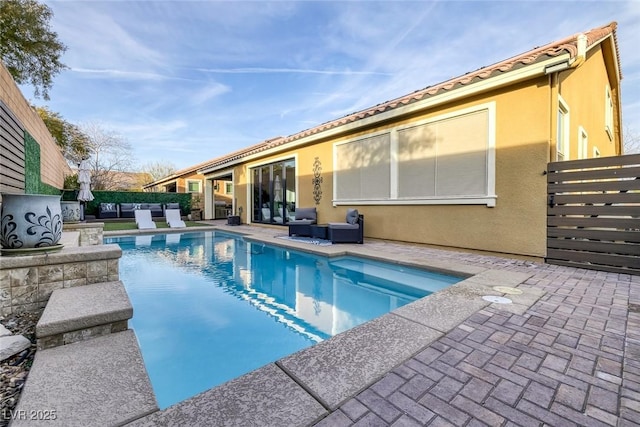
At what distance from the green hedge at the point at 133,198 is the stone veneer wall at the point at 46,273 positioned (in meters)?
16.1

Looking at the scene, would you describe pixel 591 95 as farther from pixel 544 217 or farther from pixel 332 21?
pixel 332 21

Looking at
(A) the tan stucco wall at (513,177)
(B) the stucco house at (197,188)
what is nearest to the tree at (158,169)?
(B) the stucco house at (197,188)

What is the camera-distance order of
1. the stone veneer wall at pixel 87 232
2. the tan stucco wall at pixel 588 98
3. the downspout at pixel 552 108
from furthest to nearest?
1. the stone veneer wall at pixel 87 232
2. the tan stucco wall at pixel 588 98
3. the downspout at pixel 552 108

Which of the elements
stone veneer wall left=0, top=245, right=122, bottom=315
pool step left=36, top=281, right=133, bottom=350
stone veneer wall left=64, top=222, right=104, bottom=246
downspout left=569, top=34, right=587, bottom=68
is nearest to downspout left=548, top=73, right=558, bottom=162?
downspout left=569, top=34, right=587, bottom=68

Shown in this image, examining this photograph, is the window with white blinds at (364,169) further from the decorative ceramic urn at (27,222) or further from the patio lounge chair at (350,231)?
the decorative ceramic urn at (27,222)

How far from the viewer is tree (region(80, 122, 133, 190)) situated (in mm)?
23703

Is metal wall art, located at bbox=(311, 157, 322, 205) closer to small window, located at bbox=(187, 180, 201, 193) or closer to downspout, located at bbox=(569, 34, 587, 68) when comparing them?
downspout, located at bbox=(569, 34, 587, 68)

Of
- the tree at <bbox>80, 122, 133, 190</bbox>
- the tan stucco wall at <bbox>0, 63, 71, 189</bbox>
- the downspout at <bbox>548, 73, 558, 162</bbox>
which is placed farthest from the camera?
the tree at <bbox>80, 122, 133, 190</bbox>

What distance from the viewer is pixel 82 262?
10.2 feet

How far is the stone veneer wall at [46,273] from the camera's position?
8.98ft

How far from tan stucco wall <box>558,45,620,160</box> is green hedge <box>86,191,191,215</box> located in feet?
66.6

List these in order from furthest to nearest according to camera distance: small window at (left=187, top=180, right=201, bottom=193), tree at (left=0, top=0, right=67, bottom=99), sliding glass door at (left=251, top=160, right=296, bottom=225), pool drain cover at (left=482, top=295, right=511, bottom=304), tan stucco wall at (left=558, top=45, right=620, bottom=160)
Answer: small window at (left=187, top=180, right=201, bottom=193) → sliding glass door at (left=251, top=160, right=296, bottom=225) → tree at (left=0, top=0, right=67, bottom=99) → tan stucco wall at (left=558, top=45, right=620, bottom=160) → pool drain cover at (left=482, top=295, right=511, bottom=304)

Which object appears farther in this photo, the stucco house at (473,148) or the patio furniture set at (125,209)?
the patio furniture set at (125,209)

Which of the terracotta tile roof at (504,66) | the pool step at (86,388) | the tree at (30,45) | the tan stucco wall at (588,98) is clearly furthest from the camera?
the tree at (30,45)
